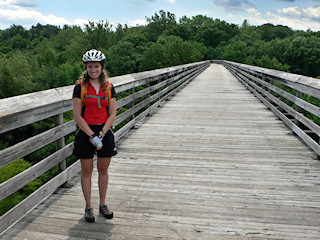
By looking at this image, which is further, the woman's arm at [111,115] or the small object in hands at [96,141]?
the woman's arm at [111,115]

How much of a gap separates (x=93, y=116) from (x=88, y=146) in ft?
0.95

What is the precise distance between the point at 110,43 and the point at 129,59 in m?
19.0

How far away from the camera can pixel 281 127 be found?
6.93m

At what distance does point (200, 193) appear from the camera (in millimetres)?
3664

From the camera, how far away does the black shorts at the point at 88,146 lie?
2900mm

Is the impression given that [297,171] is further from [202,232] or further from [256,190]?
[202,232]

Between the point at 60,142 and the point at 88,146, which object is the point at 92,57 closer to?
the point at 88,146

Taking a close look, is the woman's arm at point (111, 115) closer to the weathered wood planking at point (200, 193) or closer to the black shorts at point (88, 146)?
the black shorts at point (88, 146)

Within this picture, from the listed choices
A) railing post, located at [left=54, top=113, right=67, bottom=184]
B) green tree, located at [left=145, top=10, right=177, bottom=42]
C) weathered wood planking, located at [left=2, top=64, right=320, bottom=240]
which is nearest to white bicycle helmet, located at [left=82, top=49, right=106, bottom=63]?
railing post, located at [left=54, top=113, right=67, bottom=184]

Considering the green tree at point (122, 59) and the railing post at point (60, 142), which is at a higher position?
the green tree at point (122, 59)

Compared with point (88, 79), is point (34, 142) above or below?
below

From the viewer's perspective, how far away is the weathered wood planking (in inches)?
113

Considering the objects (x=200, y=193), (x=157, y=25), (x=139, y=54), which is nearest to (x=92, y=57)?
(x=200, y=193)

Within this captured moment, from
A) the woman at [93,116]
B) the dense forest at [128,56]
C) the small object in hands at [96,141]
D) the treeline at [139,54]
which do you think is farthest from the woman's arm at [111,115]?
the treeline at [139,54]
